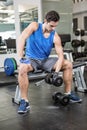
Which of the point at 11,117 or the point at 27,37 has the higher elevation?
the point at 27,37

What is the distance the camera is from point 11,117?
101 inches

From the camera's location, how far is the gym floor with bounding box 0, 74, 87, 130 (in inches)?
89.4

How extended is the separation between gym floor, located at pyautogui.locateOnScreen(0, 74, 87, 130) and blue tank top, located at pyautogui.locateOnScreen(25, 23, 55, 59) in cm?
66

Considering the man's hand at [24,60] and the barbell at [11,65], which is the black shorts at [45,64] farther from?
the barbell at [11,65]

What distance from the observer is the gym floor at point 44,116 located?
227cm

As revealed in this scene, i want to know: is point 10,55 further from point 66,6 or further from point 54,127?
point 54,127

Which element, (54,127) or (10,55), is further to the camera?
(10,55)

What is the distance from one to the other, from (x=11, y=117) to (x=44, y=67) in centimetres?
81

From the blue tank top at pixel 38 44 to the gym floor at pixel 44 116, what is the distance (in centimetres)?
66

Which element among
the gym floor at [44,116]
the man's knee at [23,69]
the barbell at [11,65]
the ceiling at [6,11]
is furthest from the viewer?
the ceiling at [6,11]

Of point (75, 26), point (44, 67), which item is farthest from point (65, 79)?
point (75, 26)

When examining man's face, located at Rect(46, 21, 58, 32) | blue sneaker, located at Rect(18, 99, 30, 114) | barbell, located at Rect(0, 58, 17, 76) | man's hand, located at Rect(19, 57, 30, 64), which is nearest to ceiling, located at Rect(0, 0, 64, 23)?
barbell, located at Rect(0, 58, 17, 76)

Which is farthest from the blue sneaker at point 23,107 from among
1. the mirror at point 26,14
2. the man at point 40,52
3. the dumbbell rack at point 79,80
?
the mirror at point 26,14

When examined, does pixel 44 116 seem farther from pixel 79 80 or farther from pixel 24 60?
pixel 79 80
